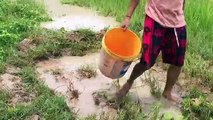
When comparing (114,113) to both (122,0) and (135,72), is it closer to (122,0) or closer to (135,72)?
(135,72)

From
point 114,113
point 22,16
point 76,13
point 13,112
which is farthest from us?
point 76,13

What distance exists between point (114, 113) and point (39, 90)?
762 mm

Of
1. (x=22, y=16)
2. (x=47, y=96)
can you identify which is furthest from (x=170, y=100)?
(x=22, y=16)

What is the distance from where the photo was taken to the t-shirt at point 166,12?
4332 millimetres

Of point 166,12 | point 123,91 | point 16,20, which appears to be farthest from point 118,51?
point 16,20

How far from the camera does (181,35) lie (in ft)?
14.6

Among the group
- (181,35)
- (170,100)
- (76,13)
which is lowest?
(76,13)

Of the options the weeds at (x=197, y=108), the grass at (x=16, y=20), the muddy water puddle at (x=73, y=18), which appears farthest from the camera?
the muddy water puddle at (x=73, y=18)

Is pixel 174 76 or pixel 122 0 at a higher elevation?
pixel 174 76

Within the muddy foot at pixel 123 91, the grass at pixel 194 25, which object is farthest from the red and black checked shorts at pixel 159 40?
the grass at pixel 194 25

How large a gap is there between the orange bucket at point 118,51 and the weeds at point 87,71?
648 millimetres

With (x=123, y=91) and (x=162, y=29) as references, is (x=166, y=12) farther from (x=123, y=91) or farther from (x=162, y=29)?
(x=123, y=91)

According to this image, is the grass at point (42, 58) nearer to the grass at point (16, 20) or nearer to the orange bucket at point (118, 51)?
the grass at point (16, 20)

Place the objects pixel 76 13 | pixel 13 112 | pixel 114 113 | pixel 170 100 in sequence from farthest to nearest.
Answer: pixel 76 13, pixel 170 100, pixel 114 113, pixel 13 112
